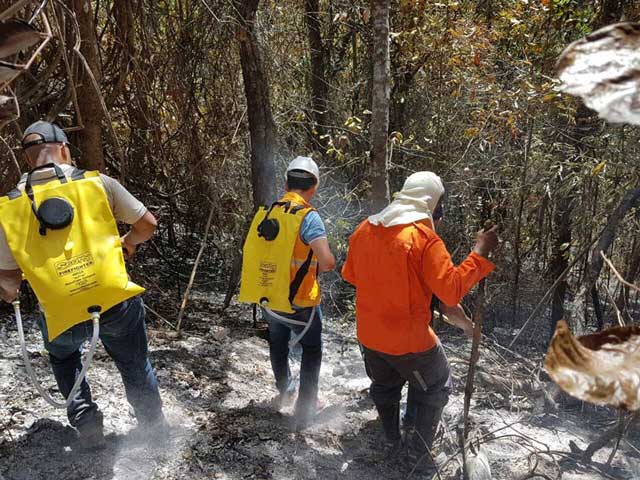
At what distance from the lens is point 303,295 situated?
3.48m

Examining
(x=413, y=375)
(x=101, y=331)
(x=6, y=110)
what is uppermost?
(x=6, y=110)

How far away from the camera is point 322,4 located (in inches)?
274

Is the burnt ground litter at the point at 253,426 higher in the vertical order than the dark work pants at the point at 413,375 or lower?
lower

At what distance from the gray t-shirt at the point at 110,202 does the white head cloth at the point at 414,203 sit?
49.7 inches

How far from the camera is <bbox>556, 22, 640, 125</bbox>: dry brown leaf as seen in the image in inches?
18.1

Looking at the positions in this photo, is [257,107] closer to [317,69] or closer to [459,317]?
[317,69]

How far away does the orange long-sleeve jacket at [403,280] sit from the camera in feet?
9.02

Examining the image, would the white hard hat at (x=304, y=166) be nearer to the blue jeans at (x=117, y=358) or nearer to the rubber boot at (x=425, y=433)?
the blue jeans at (x=117, y=358)

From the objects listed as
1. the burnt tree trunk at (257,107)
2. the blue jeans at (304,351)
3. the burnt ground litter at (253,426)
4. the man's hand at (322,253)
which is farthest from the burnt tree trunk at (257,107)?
the man's hand at (322,253)

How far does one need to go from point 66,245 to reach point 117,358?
0.79 m

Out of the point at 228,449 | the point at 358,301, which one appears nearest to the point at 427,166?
the point at 358,301

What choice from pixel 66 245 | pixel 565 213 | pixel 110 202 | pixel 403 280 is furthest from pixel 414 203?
pixel 565 213

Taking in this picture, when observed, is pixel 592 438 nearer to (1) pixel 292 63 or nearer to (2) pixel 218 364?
(2) pixel 218 364

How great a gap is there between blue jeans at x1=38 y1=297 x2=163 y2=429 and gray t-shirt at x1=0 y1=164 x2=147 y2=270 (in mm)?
371
